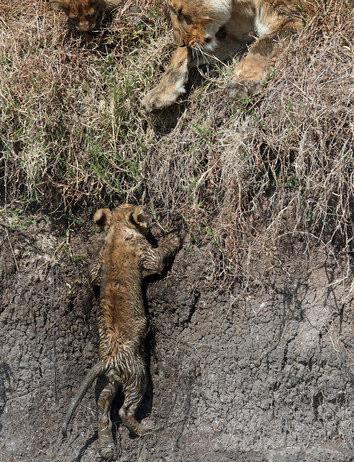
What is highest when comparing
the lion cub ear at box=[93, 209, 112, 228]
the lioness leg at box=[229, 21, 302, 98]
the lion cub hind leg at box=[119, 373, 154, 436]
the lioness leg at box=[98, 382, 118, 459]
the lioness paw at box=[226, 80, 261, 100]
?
the lioness leg at box=[229, 21, 302, 98]

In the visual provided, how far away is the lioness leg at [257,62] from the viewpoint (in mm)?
5277

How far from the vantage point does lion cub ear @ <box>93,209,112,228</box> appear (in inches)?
220

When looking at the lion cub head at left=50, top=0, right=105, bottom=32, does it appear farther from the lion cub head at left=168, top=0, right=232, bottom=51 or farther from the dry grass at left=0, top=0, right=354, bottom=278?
the lion cub head at left=168, top=0, right=232, bottom=51

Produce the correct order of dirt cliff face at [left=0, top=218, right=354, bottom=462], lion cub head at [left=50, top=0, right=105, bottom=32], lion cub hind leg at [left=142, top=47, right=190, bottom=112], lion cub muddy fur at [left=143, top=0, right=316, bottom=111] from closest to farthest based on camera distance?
dirt cliff face at [left=0, top=218, right=354, bottom=462] < lion cub muddy fur at [left=143, top=0, right=316, bottom=111] < lion cub hind leg at [left=142, top=47, right=190, bottom=112] < lion cub head at [left=50, top=0, right=105, bottom=32]

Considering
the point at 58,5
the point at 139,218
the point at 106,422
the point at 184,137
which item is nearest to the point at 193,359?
the point at 106,422

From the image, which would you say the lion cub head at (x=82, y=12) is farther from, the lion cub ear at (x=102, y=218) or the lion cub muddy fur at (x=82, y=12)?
the lion cub ear at (x=102, y=218)

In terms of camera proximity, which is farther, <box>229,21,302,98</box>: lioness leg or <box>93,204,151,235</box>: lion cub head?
<box>93,204,151,235</box>: lion cub head

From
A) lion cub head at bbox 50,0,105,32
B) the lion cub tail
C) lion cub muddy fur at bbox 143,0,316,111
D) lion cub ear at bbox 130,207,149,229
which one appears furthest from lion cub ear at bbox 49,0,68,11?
the lion cub tail

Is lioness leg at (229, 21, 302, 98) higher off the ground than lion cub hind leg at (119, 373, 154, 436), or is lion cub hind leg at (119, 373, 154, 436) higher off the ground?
lioness leg at (229, 21, 302, 98)

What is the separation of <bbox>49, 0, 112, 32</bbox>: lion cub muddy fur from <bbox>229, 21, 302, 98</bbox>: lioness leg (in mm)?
1119

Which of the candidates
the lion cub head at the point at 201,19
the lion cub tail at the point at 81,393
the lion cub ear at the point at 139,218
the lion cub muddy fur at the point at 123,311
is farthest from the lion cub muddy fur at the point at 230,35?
the lion cub tail at the point at 81,393

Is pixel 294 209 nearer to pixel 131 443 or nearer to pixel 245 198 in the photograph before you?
pixel 245 198

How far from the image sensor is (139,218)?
18.1 feet


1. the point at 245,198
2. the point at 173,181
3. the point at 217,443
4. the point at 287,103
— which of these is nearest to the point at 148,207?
the point at 173,181
